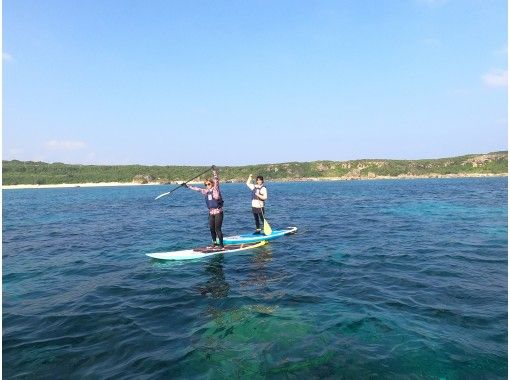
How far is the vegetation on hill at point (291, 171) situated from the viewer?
14338 centimetres

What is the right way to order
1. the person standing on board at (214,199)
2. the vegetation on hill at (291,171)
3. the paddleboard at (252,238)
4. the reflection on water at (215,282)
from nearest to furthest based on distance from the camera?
1. the reflection on water at (215,282)
2. the person standing on board at (214,199)
3. the paddleboard at (252,238)
4. the vegetation on hill at (291,171)

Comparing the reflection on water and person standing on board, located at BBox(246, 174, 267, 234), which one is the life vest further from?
person standing on board, located at BBox(246, 174, 267, 234)

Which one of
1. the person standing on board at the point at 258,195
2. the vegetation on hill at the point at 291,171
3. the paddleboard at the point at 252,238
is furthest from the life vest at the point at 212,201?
the vegetation on hill at the point at 291,171

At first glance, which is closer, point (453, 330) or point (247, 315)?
point (453, 330)

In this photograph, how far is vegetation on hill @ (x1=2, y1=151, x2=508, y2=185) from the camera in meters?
143

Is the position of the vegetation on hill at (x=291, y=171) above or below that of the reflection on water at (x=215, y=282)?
above

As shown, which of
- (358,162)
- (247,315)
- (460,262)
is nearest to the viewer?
(247,315)

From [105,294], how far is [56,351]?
3632 mm

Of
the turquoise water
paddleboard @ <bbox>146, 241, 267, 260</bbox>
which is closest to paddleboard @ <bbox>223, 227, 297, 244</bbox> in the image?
paddleboard @ <bbox>146, 241, 267, 260</bbox>

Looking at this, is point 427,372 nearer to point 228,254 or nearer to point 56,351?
point 56,351

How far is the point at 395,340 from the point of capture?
7375mm

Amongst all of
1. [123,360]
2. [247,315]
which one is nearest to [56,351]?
[123,360]

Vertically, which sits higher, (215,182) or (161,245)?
(215,182)

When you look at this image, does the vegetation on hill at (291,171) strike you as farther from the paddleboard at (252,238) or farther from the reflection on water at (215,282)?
the reflection on water at (215,282)
